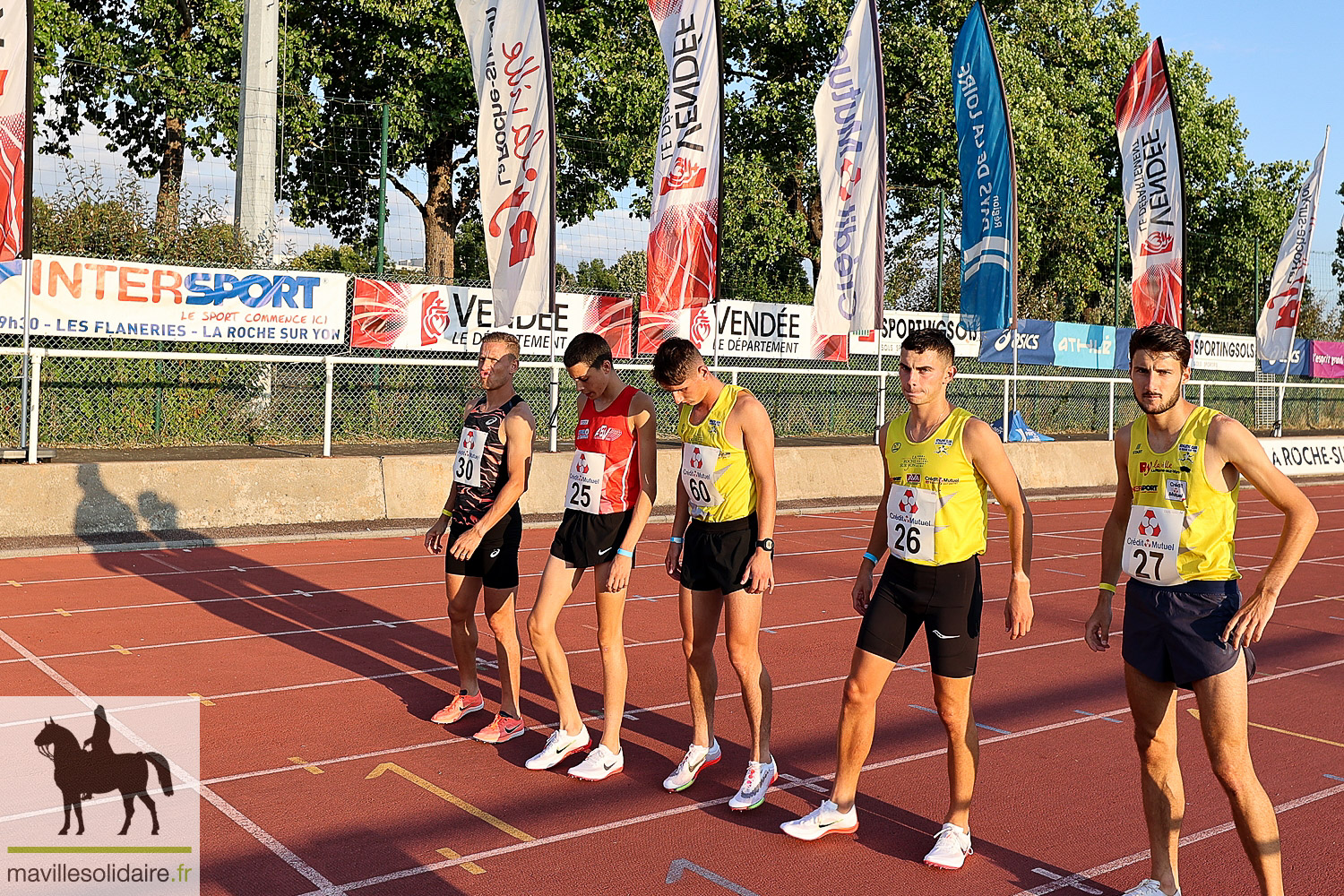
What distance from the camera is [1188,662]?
4.11m

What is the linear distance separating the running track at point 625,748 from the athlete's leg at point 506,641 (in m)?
0.23

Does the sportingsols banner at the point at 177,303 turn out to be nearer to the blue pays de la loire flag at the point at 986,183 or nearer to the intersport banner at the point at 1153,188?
the blue pays de la loire flag at the point at 986,183

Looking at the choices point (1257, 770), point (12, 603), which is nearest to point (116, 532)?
point (12, 603)

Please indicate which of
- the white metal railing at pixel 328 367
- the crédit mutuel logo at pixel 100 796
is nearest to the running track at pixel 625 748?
the crédit mutuel logo at pixel 100 796

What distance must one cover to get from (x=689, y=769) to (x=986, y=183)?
1436 centimetres

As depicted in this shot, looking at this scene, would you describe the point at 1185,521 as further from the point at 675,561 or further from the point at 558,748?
the point at 558,748

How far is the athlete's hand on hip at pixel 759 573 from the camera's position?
5.29m

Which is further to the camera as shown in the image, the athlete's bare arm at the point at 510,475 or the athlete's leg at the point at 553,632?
the athlete's bare arm at the point at 510,475

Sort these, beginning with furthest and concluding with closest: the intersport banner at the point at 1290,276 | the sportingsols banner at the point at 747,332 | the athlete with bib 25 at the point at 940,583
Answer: the intersport banner at the point at 1290,276, the sportingsols banner at the point at 747,332, the athlete with bib 25 at the point at 940,583

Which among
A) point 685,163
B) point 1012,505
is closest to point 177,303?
point 685,163

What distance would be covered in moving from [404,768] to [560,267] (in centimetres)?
1743

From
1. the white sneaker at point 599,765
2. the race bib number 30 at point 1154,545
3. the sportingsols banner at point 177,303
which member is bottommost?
the white sneaker at point 599,765

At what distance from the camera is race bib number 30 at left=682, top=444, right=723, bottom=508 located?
215 inches

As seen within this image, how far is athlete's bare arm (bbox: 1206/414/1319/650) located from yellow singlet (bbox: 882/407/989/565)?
3.25ft
